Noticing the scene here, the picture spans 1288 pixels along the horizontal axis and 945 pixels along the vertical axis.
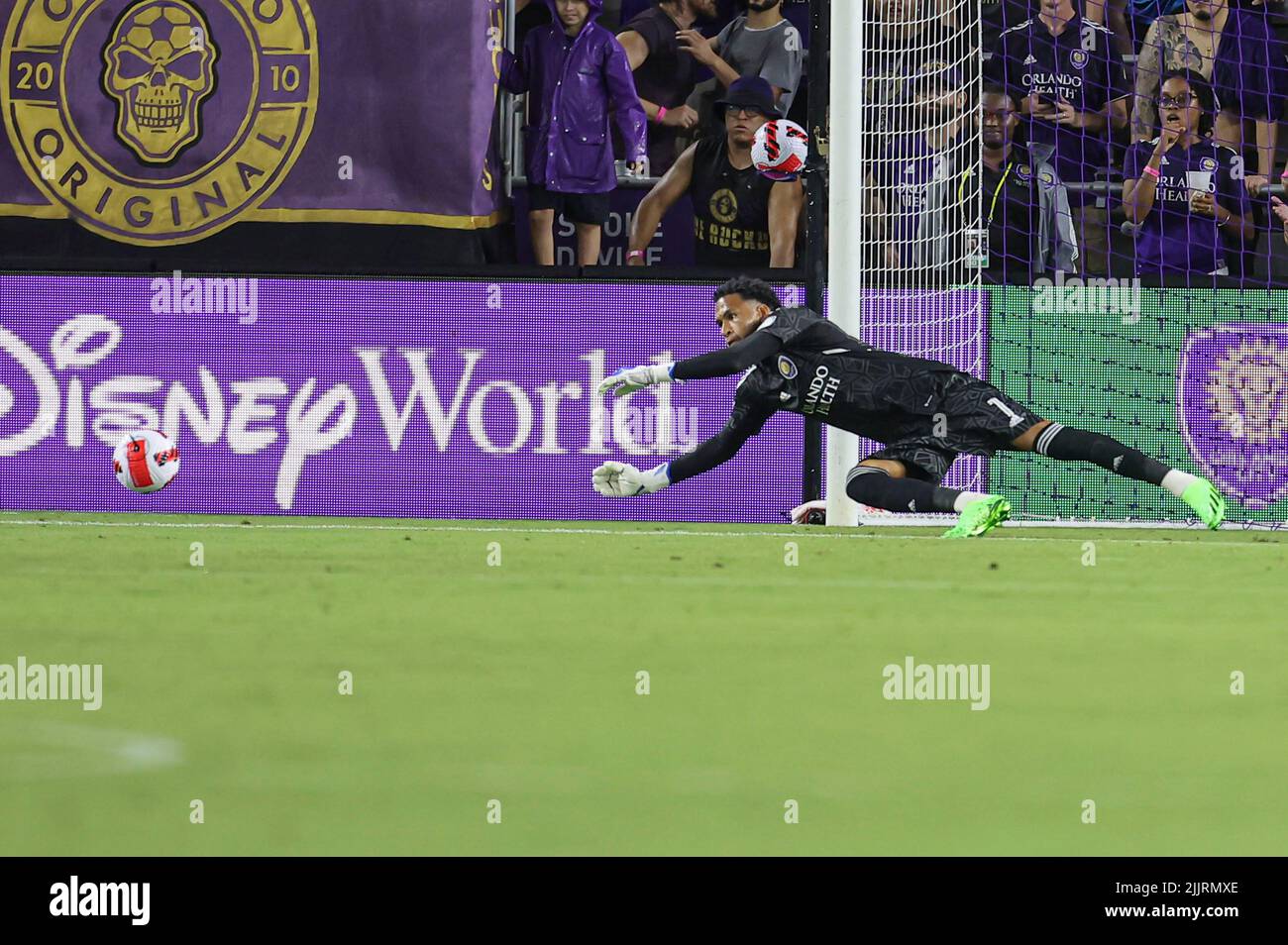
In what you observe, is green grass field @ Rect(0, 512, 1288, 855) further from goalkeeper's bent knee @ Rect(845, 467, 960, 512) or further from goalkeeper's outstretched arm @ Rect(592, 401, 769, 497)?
goalkeeper's outstretched arm @ Rect(592, 401, 769, 497)

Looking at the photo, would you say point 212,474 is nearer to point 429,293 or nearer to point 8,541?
point 429,293

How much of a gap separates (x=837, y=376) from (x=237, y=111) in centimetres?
448

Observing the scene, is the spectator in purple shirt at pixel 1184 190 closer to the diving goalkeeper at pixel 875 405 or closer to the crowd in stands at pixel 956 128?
the crowd in stands at pixel 956 128

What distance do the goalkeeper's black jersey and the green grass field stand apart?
1721 mm

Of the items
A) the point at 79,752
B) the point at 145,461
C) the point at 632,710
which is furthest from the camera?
the point at 145,461

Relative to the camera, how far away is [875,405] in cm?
912

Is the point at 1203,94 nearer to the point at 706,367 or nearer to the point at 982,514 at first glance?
the point at 982,514

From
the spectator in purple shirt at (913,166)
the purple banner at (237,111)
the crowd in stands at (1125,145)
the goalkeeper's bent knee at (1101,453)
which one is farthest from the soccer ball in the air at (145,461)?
the goalkeeper's bent knee at (1101,453)

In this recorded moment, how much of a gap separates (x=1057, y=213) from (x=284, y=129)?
4.93m

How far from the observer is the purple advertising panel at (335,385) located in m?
10.8

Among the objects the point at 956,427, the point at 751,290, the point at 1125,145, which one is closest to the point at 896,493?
the point at 956,427

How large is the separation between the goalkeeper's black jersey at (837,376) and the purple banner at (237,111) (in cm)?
271

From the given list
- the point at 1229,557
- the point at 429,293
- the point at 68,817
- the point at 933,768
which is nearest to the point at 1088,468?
the point at 1229,557

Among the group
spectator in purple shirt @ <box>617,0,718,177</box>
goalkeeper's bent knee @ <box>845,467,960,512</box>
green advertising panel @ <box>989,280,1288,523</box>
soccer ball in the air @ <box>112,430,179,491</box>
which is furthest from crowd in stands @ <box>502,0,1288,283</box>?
soccer ball in the air @ <box>112,430,179,491</box>
